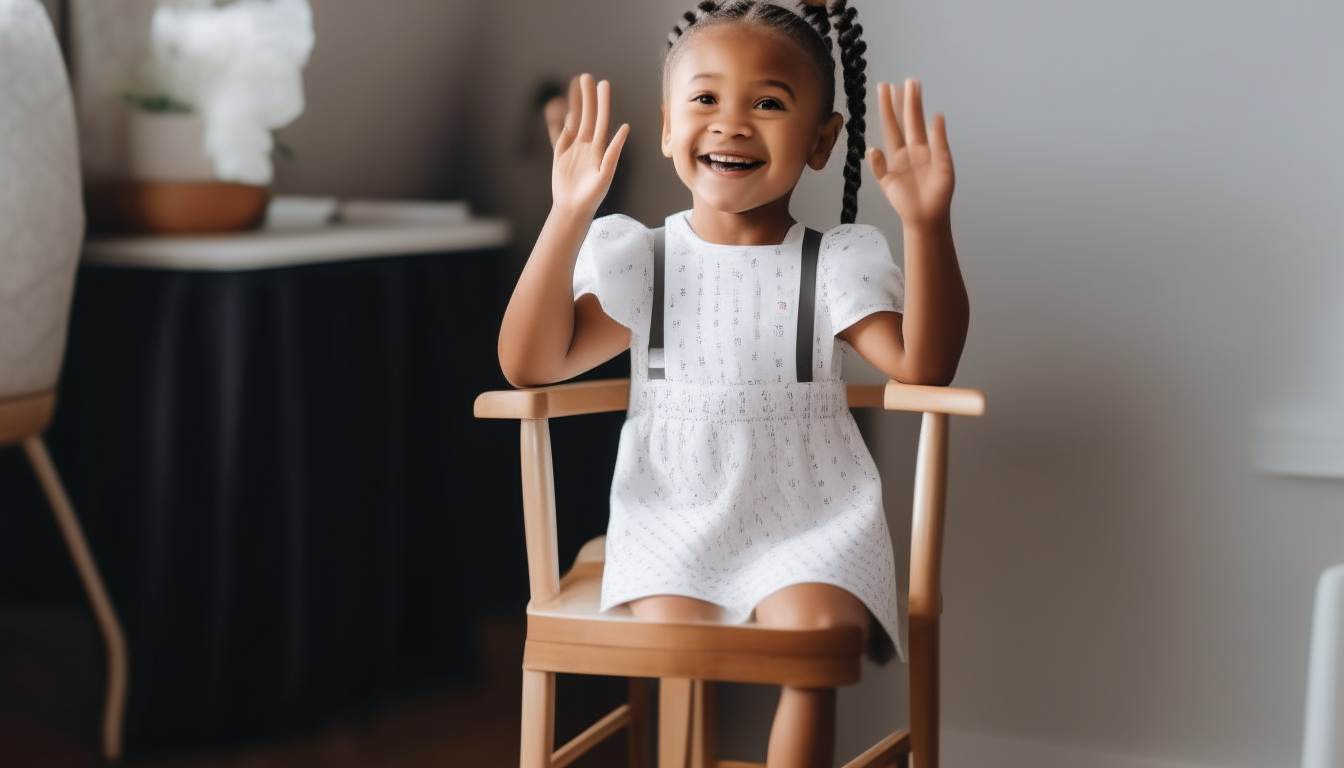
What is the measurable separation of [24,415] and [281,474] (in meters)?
0.27

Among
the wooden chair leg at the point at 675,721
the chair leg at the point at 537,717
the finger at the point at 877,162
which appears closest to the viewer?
the finger at the point at 877,162

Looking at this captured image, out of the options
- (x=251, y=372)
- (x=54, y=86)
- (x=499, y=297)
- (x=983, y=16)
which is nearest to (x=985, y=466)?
(x=983, y=16)

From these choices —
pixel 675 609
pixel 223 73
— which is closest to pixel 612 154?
pixel 675 609

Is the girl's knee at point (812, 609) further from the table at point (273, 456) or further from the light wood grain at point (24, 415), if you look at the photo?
the light wood grain at point (24, 415)

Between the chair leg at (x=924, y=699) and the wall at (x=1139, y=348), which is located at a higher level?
the wall at (x=1139, y=348)

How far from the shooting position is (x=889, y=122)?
952 millimetres

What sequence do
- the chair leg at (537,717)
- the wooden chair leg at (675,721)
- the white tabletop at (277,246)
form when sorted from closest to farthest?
the chair leg at (537,717) < the wooden chair leg at (675,721) < the white tabletop at (277,246)

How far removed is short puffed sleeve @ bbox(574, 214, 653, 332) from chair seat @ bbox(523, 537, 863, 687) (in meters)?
0.26

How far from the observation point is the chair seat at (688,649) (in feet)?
3.08

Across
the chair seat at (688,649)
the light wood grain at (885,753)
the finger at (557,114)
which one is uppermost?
the finger at (557,114)

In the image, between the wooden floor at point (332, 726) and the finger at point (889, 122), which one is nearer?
the finger at point (889, 122)

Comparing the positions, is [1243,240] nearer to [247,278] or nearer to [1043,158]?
[1043,158]

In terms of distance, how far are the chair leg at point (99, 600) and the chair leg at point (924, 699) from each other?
894 mm

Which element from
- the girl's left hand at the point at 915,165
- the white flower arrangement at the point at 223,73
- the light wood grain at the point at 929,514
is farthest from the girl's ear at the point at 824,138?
the white flower arrangement at the point at 223,73
